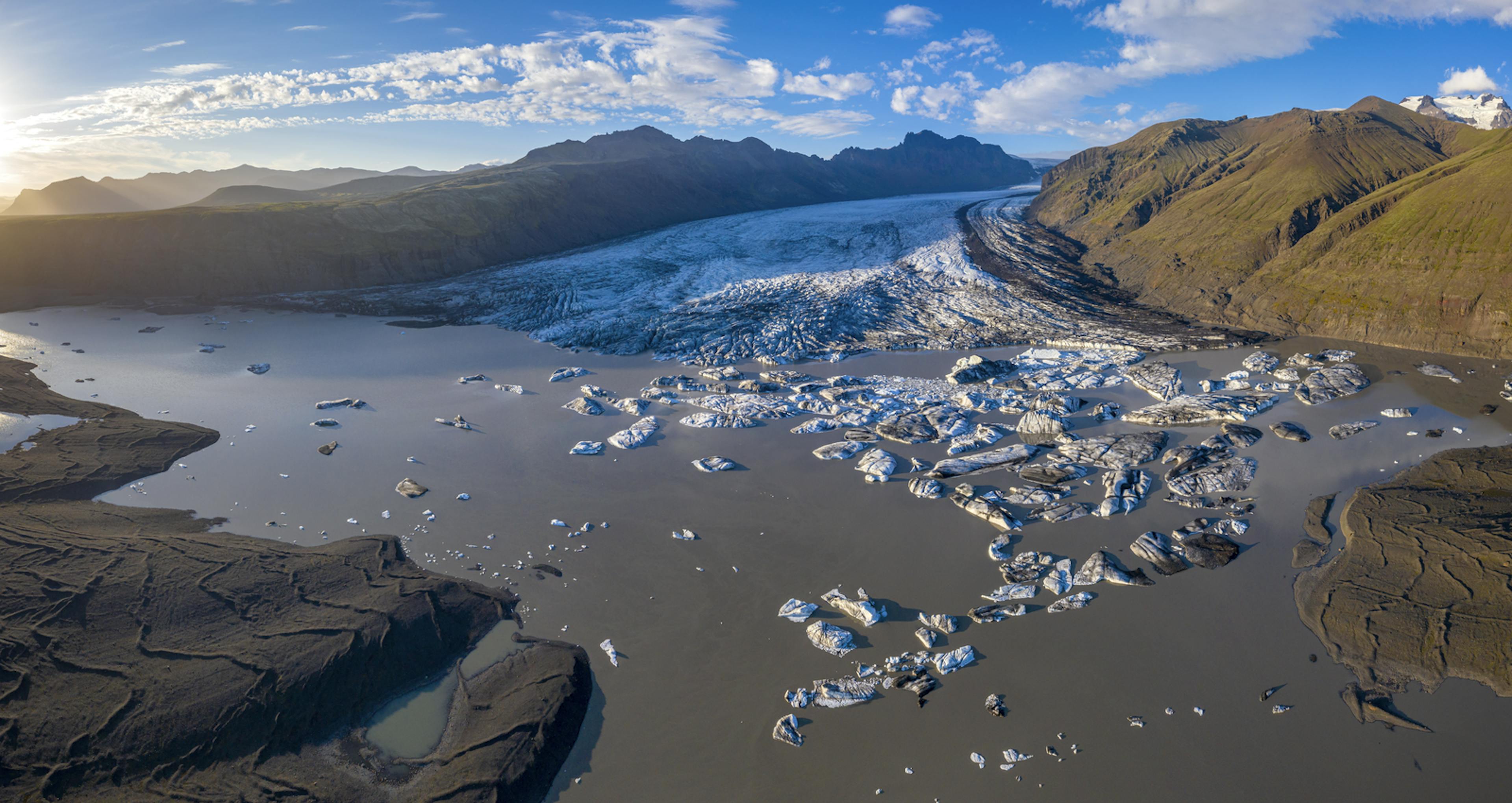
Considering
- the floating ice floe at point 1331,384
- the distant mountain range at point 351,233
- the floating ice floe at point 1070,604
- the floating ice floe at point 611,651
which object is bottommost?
the floating ice floe at point 611,651

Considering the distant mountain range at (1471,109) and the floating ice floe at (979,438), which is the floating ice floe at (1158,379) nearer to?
the floating ice floe at (979,438)

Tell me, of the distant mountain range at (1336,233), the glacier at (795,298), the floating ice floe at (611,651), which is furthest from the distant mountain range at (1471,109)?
the floating ice floe at (611,651)

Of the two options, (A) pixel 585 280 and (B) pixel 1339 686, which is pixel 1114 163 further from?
(B) pixel 1339 686

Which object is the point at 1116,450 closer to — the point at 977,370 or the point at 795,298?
the point at 977,370

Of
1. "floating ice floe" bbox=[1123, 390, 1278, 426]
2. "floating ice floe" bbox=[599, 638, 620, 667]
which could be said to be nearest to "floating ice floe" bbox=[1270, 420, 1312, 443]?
"floating ice floe" bbox=[1123, 390, 1278, 426]

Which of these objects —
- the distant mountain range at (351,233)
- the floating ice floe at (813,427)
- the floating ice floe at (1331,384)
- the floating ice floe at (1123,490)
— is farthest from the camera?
the distant mountain range at (351,233)
